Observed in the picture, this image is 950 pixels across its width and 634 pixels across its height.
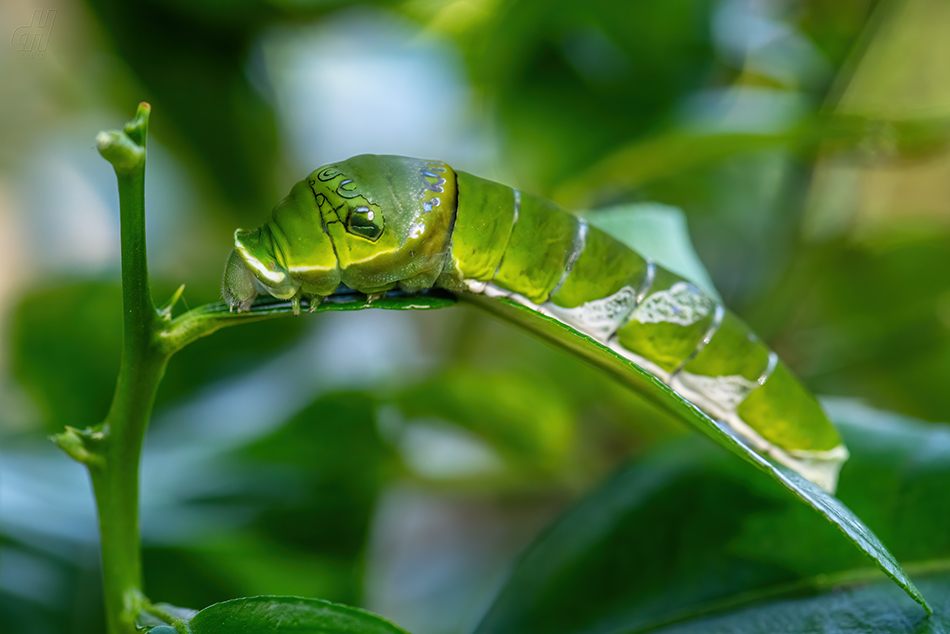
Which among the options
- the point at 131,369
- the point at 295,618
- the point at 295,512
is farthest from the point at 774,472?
the point at 295,512

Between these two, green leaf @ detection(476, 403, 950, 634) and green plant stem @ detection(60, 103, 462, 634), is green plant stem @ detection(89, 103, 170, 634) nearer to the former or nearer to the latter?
green plant stem @ detection(60, 103, 462, 634)

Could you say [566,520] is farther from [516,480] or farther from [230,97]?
[230,97]

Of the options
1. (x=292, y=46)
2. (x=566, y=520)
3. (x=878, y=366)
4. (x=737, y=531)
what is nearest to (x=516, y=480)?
(x=566, y=520)

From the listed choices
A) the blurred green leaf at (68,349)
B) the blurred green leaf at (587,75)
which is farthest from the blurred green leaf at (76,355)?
the blurred green leaf at (587,75)

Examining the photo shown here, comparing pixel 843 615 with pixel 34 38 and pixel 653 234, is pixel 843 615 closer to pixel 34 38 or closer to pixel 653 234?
pixel 653 234

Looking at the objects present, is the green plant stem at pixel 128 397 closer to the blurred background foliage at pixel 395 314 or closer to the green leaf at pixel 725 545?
the green leaf at pixel 725 545
